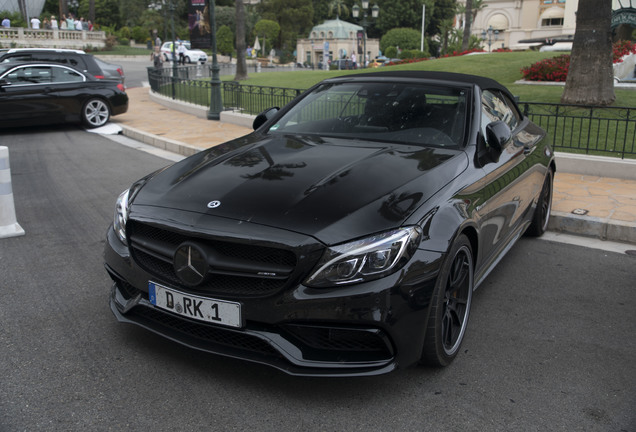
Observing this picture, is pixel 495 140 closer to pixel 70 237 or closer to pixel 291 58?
pixel 70 237

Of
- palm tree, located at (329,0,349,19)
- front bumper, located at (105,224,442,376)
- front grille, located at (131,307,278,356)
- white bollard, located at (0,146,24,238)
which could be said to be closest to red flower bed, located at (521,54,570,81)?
white bollard, located at (0,146,24,238)

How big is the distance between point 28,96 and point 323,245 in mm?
12427

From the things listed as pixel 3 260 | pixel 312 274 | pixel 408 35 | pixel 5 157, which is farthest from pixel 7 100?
pixel 408 35

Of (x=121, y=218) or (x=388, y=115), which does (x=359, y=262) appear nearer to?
(x=121, y=218)

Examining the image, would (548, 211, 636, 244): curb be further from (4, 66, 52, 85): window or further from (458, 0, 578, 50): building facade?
(458, 0, 578, 50): building facade

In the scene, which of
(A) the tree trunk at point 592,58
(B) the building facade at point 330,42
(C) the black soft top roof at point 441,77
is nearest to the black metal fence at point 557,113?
(A) the tree trunk at point 592,58

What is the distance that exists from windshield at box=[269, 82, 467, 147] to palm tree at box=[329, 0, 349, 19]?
100 m

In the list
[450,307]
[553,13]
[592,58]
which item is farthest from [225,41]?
[450,307]

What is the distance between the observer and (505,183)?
4.30 meters

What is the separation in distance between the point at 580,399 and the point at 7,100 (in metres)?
13.0

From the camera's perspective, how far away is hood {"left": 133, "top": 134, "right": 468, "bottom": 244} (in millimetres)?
3000

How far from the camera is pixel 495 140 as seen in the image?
13.5 feet

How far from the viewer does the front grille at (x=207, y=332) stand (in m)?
2.98

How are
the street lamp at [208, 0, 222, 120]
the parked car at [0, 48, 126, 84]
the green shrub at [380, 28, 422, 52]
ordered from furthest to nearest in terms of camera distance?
the green shrub at [380, 28, 422, 52] → the street lamp at [208, 0, 222, 120] → the parked car at [0, 48, 126, 84]
